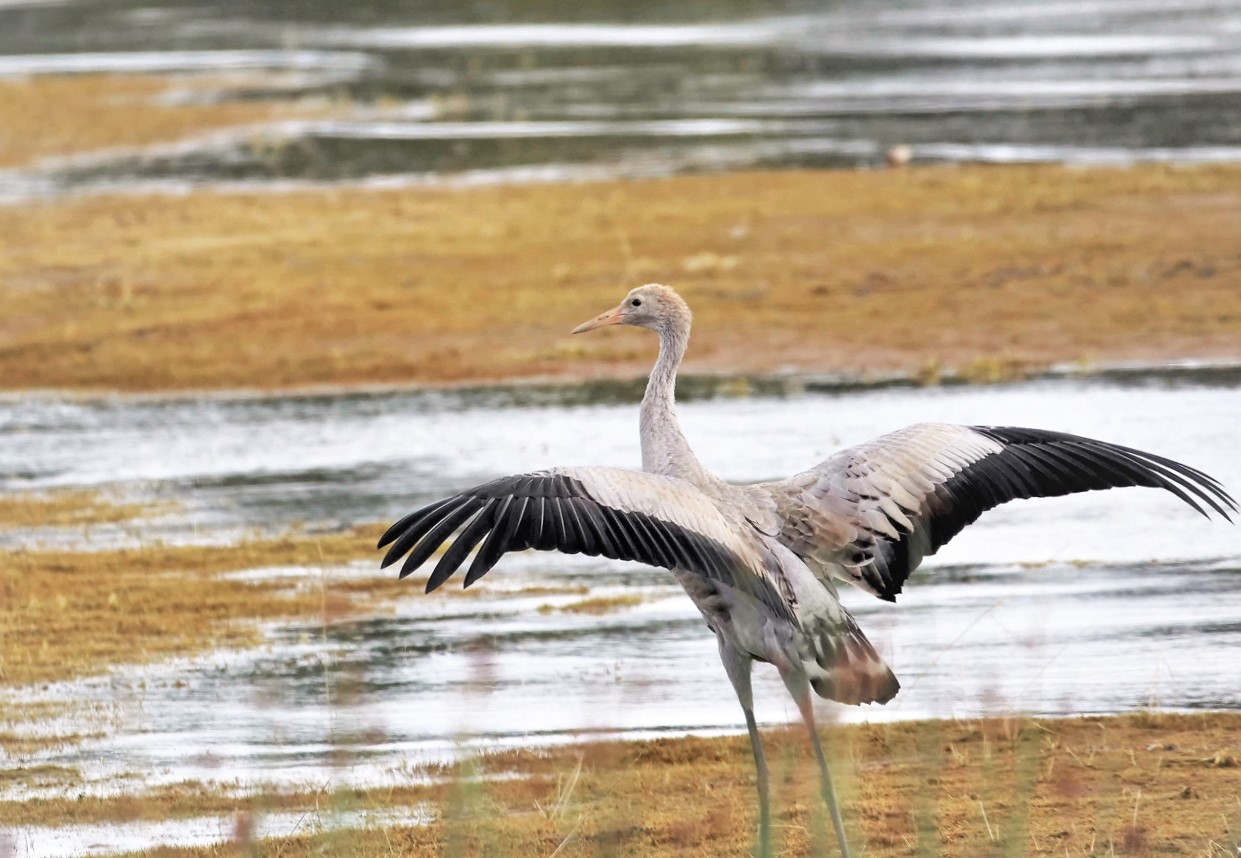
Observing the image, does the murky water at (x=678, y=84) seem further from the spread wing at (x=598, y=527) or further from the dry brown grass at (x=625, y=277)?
the spread wing at (x=598, y=527)

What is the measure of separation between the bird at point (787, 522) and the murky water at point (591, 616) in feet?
1.61

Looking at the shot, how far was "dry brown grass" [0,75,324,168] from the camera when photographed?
27.1 metres

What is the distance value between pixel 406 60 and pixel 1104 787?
29919mm

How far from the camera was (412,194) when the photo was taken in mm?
21766

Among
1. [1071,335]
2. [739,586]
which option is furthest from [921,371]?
[739,586]

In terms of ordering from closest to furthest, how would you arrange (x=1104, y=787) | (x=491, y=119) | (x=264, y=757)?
(x=1104, y=787), (x=264, y=757), (x=491, y=119)

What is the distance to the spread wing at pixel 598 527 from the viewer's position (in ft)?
18.7

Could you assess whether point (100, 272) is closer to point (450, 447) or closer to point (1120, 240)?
point (450, 447)

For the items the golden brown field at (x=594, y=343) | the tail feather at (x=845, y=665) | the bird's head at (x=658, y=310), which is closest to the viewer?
the tail feather at (x=845, y=665)

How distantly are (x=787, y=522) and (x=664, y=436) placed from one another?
61 cm

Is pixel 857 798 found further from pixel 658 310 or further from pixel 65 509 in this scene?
pixel 65 509

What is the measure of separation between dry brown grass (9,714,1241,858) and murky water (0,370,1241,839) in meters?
0.21

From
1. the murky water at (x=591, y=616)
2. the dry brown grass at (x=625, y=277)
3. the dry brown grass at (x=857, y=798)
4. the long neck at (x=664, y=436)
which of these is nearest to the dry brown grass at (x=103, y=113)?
the dry brown grass at (x=625, y=277)

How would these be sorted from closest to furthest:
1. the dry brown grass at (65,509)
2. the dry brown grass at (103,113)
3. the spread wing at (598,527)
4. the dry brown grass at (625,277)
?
the spread wing at (598,527) < the dry brown grass at (65,509) < the dry brown grass at (625,277) < the dry brown grass at (103,113)
